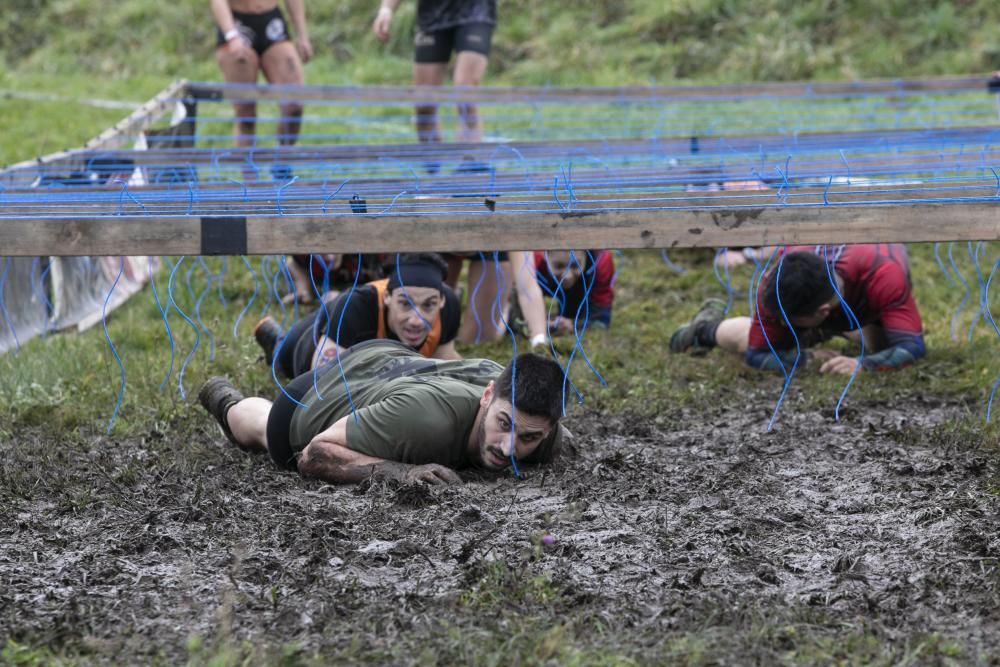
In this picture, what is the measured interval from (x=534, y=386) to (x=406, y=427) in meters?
0.50

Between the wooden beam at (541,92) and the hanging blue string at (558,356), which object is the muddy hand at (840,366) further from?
the wooden beam at (541,92)

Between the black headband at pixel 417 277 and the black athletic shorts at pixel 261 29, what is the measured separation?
13.6 ft

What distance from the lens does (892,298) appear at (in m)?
6.68

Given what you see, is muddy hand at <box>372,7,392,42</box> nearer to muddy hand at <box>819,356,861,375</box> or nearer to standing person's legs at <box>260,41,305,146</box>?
standing person's legs at <box>260,41,305,146</box>

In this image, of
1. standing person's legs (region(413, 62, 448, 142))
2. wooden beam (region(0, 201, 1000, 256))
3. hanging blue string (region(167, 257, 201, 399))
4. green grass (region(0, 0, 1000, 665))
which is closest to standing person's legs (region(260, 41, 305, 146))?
standing person's legs (region(413, 62, 448, 142))

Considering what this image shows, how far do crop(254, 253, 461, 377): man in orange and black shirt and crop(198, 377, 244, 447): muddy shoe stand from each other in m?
0.29

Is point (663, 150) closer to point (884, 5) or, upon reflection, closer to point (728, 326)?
point (728, 326)

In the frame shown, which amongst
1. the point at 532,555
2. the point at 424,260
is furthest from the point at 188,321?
the point at 532,555

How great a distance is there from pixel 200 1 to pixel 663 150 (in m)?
11.1

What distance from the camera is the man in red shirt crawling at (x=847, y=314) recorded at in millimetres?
6352

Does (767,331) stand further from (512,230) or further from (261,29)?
(261,29)

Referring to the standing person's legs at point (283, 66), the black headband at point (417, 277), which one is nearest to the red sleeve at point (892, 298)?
the black headband at point (417, 277)

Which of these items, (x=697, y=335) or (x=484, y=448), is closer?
(x=484, y=448)

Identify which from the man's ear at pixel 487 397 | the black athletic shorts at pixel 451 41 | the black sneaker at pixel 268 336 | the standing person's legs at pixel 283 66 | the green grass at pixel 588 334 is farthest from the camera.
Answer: the standing person's legs at pixel 283 66
